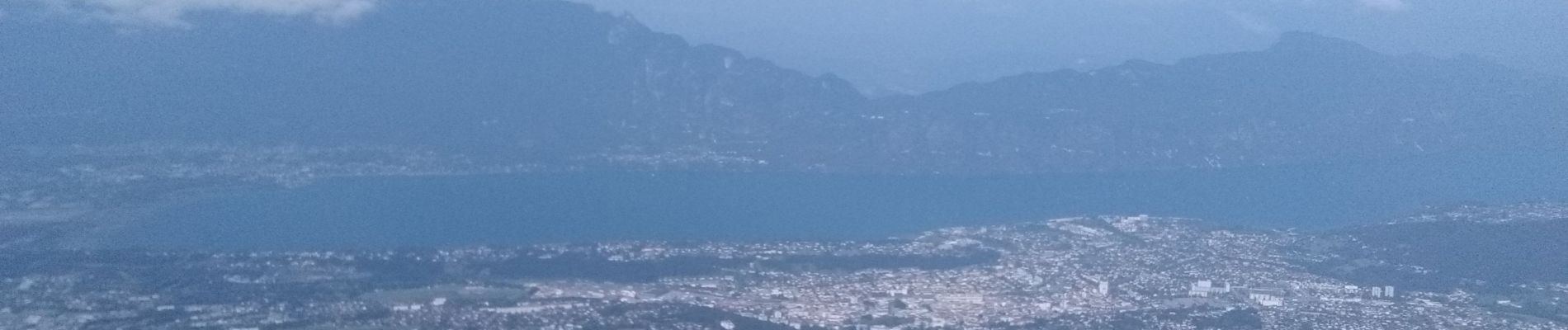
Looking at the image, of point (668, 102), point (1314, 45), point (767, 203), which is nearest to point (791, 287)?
point (767, 203)

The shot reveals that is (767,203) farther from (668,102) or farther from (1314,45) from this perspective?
(1314,45)

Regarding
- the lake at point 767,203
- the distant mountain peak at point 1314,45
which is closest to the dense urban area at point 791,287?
the lake at point 767,203

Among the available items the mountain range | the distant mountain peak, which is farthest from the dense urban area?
the distant mountain peak

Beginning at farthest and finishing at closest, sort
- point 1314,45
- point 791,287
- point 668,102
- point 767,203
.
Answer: point 1314,45, point 668,102, point 767,203, point 791,287

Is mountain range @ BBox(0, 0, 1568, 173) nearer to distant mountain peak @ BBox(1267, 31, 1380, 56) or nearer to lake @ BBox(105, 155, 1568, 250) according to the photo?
distant mountain peak @ BBox(1267, 31, 1380, 56)

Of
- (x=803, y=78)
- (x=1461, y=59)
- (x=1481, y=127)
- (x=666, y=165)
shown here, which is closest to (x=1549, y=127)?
(x=1481, y=127)

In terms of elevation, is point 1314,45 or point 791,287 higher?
point 1314,45

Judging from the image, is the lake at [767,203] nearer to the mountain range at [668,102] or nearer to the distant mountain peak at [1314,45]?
the mountain range at [668,102]

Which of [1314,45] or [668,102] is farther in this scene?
[1314,45]
